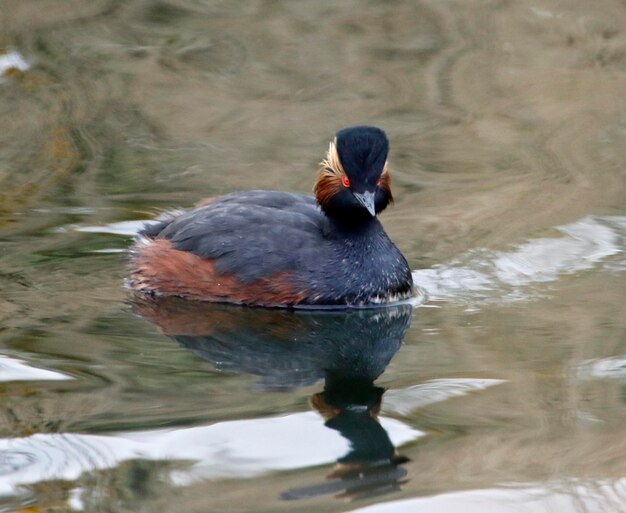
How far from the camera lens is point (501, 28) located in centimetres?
1416

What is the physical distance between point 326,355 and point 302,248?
103 centimetres

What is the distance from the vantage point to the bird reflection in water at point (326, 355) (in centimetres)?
570

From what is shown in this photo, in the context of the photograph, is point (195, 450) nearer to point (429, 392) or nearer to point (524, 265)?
point (429, 392)

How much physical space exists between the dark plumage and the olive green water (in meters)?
0.20

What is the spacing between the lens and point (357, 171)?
8.20 m

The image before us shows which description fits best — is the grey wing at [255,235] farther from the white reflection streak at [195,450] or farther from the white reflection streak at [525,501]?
the white reflection streak at [525,501]

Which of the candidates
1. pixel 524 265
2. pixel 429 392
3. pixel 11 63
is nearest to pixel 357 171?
pixel 524 265

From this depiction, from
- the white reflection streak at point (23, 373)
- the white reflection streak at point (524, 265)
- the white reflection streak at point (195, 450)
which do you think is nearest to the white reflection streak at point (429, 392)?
the white reflection streak at point (195, 450)

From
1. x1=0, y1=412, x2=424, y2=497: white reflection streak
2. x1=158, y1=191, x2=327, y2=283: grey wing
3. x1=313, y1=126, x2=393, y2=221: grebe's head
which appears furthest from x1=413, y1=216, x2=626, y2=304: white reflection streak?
x1=0, y1=412, x2=424, y2=497: white reflection streak

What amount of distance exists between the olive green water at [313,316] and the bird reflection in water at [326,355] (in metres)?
0.02

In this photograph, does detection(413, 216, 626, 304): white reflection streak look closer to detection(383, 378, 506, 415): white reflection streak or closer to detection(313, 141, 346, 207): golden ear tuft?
detection(313, 141, 346, 207): golden ear tuft

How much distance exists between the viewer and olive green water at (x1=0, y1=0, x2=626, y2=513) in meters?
5.71

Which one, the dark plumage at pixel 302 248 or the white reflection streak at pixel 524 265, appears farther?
the white reflection streak at pixel 524 265

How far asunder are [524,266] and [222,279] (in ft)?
6.95
